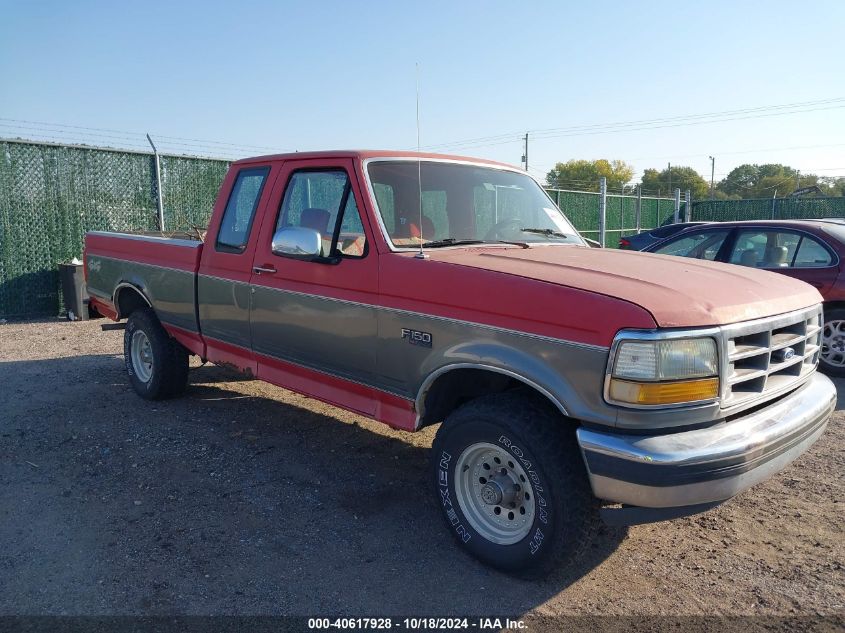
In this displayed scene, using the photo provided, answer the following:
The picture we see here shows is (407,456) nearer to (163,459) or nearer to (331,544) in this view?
(331,544)

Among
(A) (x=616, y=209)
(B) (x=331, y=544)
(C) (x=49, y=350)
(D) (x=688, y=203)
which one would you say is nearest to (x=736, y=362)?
(B) (x=331, y=544)

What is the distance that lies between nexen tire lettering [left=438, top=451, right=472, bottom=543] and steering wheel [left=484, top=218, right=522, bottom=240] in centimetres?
146

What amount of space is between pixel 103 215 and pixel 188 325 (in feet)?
22.0

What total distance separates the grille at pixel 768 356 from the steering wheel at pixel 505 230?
1637 millimetres

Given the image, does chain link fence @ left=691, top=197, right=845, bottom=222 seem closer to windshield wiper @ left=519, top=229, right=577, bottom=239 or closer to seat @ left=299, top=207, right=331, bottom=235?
windshield wiper @ left=519, top=229, right=577, bottom=239

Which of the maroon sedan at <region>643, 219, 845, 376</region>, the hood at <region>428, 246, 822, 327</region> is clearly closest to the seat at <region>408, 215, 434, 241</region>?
the hood at <region>428, 246, 822, 327</region>

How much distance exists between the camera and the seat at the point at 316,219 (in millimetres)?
4160

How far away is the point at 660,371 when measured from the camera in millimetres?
2654

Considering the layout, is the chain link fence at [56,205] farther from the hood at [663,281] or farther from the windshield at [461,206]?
the hood at [663,281]

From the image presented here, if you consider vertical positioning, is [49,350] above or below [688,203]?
below

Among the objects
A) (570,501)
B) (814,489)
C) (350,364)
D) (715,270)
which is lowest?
(814,489)

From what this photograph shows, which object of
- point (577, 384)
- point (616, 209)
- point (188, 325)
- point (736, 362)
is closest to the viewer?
point (577, 384)

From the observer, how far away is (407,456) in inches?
190

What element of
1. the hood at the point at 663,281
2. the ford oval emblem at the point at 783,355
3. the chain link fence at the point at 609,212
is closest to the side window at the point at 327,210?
the hood at the point at 663,281
